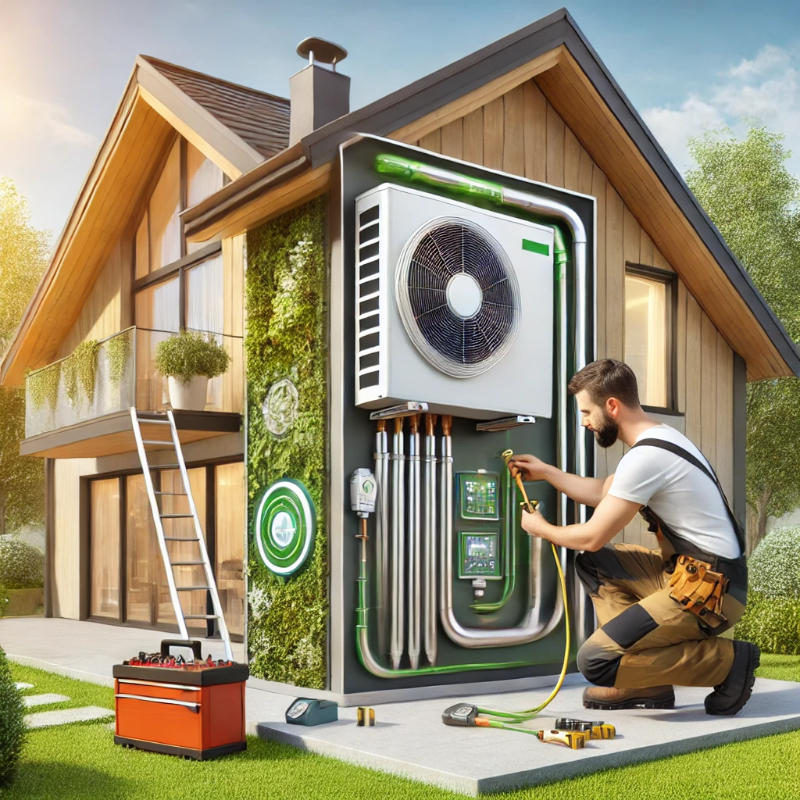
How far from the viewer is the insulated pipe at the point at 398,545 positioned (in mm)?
7527

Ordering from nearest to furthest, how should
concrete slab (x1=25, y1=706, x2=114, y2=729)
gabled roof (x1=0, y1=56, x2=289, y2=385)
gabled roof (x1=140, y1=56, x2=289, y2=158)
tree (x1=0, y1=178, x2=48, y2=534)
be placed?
concrete slab (x1=25, y1=706, x2=114, y2=729)
gabled roof (x1=140, y1=56, x2=289, y2=158)
gabled roof (x1=0, y1=56, x2=289, y2=385)
tree (x1=0, y1=178, x2=48, y2=534)

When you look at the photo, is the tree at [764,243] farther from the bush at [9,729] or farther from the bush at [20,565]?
the bush at [9,729]

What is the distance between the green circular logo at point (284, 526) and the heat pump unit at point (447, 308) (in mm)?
966

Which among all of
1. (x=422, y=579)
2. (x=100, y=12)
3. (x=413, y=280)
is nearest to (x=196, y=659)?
(x=422, y=579)

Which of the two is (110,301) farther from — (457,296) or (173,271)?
(457,296)

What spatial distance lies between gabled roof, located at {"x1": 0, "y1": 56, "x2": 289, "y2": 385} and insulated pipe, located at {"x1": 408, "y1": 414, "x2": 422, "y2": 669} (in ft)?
9.51

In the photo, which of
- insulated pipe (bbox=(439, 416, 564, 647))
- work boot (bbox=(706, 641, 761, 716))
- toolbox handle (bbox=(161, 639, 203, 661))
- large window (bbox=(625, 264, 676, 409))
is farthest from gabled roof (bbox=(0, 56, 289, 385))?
work boot (bbox=(706, 641, 761, 716))

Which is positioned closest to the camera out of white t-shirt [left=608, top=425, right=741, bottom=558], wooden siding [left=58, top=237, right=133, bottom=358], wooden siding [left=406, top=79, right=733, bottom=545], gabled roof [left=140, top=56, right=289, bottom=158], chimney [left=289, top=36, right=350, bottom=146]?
white t-shirt [left=608, top=425, right=741, bottom=558]

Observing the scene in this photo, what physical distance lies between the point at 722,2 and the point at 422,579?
54.6 meters

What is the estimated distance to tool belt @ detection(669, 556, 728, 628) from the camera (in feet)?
19.7

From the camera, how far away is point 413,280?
7395 millimetres

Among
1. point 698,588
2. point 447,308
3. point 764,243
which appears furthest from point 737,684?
point 764,243

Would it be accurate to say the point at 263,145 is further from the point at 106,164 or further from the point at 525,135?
the point at 106,164

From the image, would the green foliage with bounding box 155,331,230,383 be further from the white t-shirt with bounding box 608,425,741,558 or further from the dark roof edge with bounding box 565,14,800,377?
the white t-shirt with bounding box 608,425,741,558
